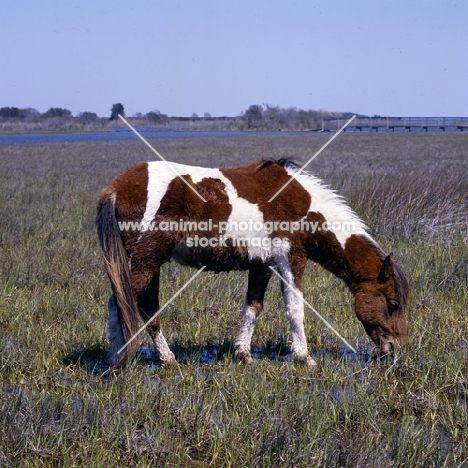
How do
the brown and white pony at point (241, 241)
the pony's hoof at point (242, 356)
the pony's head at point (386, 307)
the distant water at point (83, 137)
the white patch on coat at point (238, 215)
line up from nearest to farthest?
1. the brown and white pony at point (241, 241)
2. the white patch on coat at point (238, 215)
3. the pony's head at point (386, 307)
4. the pony's hoof at point (242, 356)
5. the distant water at point (83, 137)

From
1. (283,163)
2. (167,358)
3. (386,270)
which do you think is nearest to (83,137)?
(283,163)

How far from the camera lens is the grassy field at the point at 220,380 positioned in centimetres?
388

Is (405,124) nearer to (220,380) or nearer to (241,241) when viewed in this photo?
(241,241)

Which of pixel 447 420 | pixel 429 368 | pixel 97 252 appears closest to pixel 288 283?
pixel 429 368

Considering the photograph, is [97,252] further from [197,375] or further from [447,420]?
[447,420]

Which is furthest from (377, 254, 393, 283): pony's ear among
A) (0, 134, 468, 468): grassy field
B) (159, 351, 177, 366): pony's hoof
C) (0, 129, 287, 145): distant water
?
(0, 129, 287, 145): distant water

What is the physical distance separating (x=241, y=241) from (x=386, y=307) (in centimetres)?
134

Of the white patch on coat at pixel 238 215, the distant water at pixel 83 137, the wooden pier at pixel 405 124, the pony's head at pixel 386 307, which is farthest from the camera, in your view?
the wooden pier at pixel 405 124

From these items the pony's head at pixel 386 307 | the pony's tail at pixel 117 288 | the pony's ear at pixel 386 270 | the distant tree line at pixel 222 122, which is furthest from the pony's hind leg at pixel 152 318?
the distant tree line at pixel 222 122

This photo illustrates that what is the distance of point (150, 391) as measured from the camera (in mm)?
4625

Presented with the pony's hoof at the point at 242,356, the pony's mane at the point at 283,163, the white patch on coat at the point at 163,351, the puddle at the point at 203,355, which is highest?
the pony's mane at the point at 283,163

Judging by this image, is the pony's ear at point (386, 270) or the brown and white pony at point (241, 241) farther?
the pony's ear at point (386, 270)

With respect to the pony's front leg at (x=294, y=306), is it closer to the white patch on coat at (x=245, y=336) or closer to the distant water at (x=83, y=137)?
the white patch on coat at (x=245, y=336)

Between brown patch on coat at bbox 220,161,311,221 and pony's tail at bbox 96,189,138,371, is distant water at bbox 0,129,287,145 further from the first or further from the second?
pony's tail at bbox 96,189,138,371
